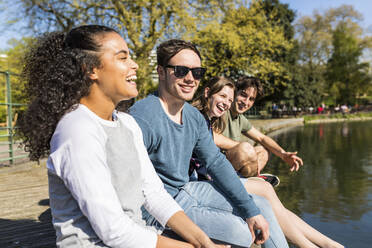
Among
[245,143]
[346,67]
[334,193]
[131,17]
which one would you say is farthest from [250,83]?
[346,67]

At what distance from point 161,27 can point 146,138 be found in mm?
11358

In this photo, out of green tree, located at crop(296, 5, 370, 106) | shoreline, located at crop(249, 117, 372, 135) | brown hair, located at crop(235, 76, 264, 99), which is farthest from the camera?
green tree, located at crop(296, 5, 370, 106)

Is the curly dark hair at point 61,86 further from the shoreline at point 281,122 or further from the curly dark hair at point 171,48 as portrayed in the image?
the shoreline at point 281,122

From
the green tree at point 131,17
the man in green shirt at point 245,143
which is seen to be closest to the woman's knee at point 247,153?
the man in green shirt at point 245,143

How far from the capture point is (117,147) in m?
1.38

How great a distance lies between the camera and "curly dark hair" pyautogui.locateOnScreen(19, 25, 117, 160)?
1.37 m

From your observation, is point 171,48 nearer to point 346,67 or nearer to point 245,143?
point 245,143

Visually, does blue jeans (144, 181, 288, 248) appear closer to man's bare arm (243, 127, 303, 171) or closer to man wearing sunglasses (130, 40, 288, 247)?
man wearing sunglasses (130, 40, 288, 247)

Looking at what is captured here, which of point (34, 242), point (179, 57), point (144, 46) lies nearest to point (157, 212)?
point (179, 57)

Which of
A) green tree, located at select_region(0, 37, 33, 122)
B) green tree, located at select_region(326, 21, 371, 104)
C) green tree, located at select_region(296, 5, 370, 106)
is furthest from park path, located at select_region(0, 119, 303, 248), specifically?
green tree, located at select_region(326, 21, 371, 104)

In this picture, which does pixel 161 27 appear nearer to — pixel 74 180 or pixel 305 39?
pixel 74 180

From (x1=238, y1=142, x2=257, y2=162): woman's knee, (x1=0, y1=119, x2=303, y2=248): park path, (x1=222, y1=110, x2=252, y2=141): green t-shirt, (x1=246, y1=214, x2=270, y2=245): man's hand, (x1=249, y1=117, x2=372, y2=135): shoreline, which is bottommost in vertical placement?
(x1=249, y1=117, x2=372, y2=135): shoreline

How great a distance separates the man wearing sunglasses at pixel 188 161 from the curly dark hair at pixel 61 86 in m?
0.53

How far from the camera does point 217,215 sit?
179 cm
